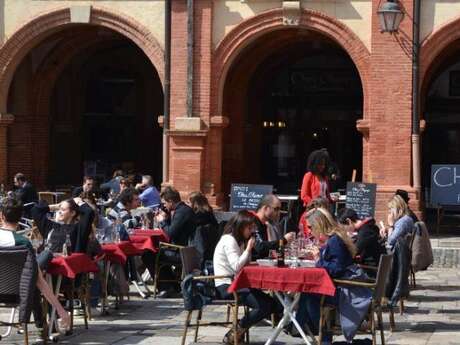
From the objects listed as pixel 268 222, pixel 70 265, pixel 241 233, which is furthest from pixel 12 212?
pixel 268 222

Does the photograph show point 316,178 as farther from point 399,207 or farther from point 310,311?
point 310,311

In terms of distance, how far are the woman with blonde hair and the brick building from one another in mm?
7805

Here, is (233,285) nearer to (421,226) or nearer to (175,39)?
(421,226)

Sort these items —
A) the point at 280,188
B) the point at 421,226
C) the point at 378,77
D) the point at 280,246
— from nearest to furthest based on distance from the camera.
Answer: the point at 280,246
the point at 421,226
the point at 378,77
the point at 280,188

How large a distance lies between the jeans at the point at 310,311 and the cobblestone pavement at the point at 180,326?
73 cm

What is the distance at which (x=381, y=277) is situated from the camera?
41.5 ft

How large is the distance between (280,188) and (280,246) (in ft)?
60.0

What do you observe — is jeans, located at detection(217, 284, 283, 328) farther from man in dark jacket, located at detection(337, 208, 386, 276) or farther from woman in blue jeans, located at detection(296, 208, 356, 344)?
man in dark jacket, located at detection(337, 208, 386, 276)

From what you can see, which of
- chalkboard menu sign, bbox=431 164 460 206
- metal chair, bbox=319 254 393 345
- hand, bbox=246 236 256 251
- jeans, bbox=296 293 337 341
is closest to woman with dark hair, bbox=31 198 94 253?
hand, bbox=246 236 256 251

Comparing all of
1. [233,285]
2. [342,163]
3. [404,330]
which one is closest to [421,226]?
[404,330]

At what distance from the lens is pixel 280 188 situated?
31844mm

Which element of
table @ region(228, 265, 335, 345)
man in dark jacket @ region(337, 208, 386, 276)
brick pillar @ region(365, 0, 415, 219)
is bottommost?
table @ region(228, 265, 335, 345)

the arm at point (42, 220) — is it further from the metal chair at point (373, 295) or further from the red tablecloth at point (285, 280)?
the metal chair at point (373, 295)

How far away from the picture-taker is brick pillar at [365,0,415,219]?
81.1 ft
